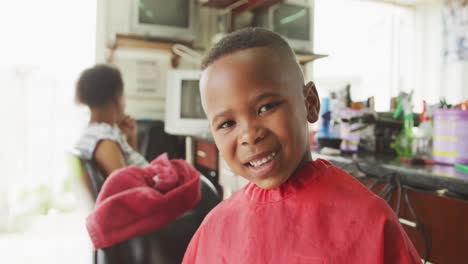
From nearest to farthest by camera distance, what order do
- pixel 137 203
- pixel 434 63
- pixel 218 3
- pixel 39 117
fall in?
1. pixel 137 203
2. pixel 434 63
3. pixel 218 3
4. pixel 39 117

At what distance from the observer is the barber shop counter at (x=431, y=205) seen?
92cm

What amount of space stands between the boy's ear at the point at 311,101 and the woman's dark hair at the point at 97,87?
4.56ft

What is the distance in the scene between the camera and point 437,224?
0.98 metres

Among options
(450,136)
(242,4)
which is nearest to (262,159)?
(450,136)

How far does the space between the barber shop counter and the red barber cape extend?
0.45 m

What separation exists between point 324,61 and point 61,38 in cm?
223

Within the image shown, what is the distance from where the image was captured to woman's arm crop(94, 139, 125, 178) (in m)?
1.58

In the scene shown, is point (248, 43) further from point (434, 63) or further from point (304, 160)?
point (434, 63)

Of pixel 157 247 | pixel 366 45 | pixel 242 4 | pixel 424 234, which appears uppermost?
pixel 242 4

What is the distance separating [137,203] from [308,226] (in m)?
0.69

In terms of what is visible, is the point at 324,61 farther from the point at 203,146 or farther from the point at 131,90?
the point at 131,90

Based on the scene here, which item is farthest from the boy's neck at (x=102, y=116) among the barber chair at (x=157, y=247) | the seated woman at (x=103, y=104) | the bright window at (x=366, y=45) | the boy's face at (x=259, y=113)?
the boy's face at (x=259, y=113)

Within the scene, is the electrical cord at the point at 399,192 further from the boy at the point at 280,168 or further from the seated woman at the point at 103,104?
the seated woman at the point at 103,104

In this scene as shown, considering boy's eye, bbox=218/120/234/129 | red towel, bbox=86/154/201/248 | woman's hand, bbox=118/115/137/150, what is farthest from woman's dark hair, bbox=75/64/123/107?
boy's eye, bbox=218/120/234/129
